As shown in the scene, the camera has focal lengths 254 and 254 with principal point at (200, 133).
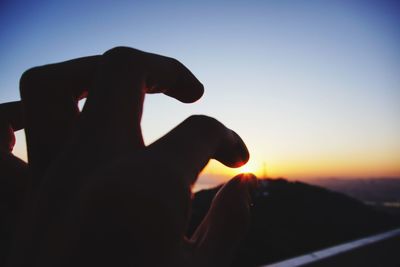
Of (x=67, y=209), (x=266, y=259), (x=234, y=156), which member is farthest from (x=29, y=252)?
(x=266, y=259)

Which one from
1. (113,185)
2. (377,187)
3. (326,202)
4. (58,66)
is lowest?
(377,187)

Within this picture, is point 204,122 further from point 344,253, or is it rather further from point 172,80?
point 344,253

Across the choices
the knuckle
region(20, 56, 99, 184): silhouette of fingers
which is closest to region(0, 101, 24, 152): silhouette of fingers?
region(20, 56, 99, 184): silhouette of fingers

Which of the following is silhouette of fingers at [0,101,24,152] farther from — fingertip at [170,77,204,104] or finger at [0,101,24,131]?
fingertip at [170,77,204,104]

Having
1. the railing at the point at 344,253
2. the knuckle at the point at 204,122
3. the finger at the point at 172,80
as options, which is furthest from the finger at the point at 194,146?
the railing at the point at 344,253

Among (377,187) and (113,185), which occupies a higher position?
(113,185)

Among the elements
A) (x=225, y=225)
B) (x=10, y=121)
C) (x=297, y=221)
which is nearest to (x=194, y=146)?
(x=225, y=225)

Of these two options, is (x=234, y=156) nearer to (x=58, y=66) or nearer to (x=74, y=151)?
(x=74, y=151)
